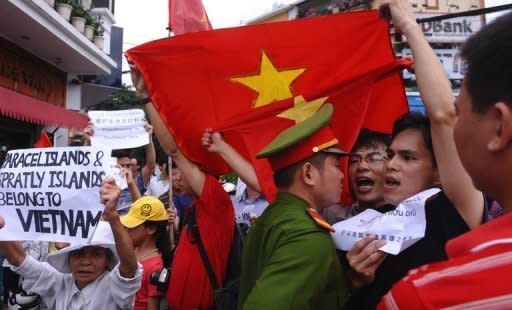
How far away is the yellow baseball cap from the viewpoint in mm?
3438

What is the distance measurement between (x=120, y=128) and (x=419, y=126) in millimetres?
3237

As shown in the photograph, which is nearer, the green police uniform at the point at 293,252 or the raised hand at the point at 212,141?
the green police uniform at the point at 293,252

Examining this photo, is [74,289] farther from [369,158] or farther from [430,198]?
[430,198]

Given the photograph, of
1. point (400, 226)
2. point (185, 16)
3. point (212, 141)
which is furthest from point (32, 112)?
point (400, 226)

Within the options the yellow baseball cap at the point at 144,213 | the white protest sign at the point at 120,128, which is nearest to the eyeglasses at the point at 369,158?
the yellow baseball cap at the point at 144,213

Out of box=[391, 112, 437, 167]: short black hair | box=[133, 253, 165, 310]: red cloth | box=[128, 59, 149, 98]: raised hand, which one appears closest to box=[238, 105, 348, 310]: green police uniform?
box=[391, 112, 437, 167]: short black hair

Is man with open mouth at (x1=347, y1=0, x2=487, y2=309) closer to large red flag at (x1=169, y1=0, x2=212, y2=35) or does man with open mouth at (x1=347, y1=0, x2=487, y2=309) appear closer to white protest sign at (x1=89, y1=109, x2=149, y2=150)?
large red flag at (x1=169, y1=0, x2=212, y2=35)

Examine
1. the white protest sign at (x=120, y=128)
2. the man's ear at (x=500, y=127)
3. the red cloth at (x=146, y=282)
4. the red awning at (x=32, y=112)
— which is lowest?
the red cloth at (x=146, y=282)

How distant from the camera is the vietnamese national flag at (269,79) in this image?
2.97m

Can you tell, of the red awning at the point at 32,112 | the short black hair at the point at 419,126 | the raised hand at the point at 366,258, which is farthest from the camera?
the red awning at the point at 32,112

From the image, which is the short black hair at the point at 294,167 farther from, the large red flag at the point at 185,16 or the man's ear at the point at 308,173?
the large red flag at the point at 185,16

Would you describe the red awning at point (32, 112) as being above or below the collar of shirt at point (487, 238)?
above

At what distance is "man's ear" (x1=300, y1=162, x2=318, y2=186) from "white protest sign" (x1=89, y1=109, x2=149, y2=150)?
2869 millimetres

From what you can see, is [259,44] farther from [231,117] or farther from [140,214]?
[140,214]
